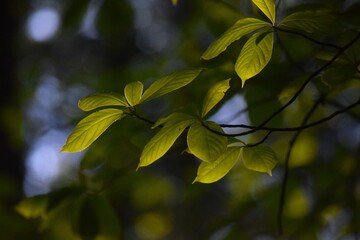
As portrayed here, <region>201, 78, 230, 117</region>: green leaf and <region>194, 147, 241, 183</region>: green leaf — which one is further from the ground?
<region>201, 78, 230, 117</region>: green leaf

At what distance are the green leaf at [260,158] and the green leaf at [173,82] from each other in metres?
0.17

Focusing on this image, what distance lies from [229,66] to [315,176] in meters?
0.55

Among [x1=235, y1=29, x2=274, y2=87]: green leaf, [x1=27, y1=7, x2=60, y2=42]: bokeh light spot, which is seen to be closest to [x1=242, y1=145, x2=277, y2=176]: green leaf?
[x1=235, y1=29, x2=274, y2=87]: green leaf

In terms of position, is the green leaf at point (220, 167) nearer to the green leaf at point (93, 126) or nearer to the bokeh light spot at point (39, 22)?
the green leaf at point (93, 126)

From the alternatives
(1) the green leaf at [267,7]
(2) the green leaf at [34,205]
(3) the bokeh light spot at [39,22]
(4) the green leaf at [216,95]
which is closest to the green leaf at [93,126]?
(4) the green leaf at [216,95]

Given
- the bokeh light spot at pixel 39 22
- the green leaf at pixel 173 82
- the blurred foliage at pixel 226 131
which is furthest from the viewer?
the bokeh light spot at pixel 39 22

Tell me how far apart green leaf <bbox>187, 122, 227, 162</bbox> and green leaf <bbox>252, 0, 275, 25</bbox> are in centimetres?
17

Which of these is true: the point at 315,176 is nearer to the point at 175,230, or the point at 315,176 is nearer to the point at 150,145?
the point at 150,145

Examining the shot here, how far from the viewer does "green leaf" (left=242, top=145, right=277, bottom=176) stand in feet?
2.89

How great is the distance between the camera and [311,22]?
0.86 meters

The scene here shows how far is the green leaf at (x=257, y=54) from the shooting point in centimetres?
84

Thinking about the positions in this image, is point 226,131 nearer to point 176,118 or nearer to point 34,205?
point 34,205

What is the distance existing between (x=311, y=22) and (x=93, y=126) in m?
0.33

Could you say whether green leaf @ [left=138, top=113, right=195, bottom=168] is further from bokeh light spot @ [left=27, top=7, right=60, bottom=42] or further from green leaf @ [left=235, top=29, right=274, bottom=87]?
bokeh light spot @ [left=27, top=7, right=60, bottom=42]
